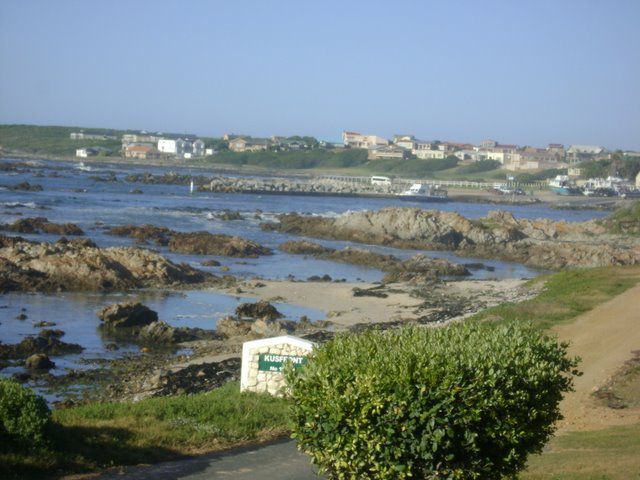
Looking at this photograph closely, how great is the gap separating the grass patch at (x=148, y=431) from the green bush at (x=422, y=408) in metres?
1.46

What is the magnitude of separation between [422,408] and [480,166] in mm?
161250

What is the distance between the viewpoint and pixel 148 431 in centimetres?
1038

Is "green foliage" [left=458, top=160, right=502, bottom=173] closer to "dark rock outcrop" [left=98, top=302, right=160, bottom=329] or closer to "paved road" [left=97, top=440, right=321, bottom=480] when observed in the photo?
"dark rock outcrop" [left=98, top=302, right=160, bottom=329]

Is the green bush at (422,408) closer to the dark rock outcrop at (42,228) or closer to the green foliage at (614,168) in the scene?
the dark rock outcrop at (42,228)

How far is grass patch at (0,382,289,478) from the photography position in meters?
8.93

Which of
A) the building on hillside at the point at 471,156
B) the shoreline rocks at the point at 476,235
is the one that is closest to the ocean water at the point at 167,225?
the shoreline rocks at the point at 476,235

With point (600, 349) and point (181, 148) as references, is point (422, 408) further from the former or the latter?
point (181, 148)

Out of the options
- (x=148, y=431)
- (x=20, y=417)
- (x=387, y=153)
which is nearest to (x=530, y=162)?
(x=387, y=153)

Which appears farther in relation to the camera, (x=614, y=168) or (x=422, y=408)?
(x=614, y=168)

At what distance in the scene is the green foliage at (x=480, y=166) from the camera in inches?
6403

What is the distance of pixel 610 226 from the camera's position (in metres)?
65.7

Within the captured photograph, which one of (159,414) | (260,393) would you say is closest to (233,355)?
(260,393)

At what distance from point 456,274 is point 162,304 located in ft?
55.2

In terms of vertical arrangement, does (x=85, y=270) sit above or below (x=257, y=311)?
above
